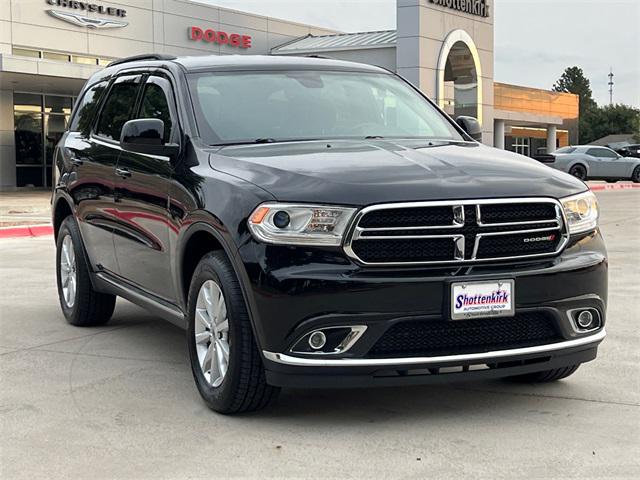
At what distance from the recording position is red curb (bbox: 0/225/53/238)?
1486cm

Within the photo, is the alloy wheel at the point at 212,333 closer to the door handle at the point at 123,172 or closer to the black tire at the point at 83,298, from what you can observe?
the door handle at the point at 123,172

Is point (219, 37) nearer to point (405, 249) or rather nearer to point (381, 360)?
point (405, 249)

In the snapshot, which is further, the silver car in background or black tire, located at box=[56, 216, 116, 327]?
the silver car in background

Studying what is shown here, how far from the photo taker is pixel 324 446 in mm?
4172

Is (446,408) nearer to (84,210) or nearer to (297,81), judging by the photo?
(297,81)

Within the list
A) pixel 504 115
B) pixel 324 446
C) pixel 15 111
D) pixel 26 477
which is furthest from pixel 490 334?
pixel 504 115

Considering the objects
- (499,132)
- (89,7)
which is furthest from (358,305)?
(499,132)

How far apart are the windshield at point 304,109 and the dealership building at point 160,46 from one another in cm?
2031

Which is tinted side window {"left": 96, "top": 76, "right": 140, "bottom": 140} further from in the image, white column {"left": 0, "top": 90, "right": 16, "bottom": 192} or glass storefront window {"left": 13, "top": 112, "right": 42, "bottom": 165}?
glass storefront window {"left": 13, "top": 112, "right": 42, "bottom": 165}

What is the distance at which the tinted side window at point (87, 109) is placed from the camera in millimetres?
7129

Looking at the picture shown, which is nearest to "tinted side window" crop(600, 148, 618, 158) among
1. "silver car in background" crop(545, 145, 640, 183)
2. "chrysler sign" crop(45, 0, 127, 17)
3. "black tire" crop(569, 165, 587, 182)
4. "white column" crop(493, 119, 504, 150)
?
"silver car in background" crop(545, 145, 640, 183)

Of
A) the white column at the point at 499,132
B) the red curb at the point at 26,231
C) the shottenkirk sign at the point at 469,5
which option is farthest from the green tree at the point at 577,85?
the red curb at the point at 26,231

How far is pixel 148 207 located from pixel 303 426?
1775 millimetres

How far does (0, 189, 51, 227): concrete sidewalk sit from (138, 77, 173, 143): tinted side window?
34.4 ft
